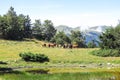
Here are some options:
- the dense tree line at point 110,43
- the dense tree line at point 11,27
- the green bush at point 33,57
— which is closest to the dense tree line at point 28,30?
the dense tree line at point 11,27

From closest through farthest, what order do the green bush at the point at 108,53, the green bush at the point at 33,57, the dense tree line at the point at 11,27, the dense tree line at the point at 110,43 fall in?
the green bush at the point at 33,57, the green bush at the point at 108,53, the dense tree line at the point at 110,43, the dense tree line at the point at 11,27

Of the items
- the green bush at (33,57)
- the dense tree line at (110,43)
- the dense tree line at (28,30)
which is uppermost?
the dense tree line at (28,30)

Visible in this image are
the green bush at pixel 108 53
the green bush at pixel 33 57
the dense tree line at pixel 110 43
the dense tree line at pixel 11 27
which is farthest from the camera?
the dense tree line at pixel 11 27

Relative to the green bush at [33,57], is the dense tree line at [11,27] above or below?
above

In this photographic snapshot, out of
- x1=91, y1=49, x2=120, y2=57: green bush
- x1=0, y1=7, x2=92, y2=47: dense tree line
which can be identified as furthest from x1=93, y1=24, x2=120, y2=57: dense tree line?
x1=0, y1=7, x2=92, y2=47: dense tree line

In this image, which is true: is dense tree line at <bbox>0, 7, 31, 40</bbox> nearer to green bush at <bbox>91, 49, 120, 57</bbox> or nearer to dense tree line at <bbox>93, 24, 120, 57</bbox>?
dense tree line at <bbox>93, 24, 120, 57</bbox>

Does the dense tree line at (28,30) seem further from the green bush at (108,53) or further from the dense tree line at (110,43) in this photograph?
the green bush at (108,53)

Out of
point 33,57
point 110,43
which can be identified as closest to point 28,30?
point 110,43

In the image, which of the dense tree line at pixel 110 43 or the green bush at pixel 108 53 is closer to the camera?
the green bush at pixel 108 53

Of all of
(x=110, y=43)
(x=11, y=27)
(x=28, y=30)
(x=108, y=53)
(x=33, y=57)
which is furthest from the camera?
(x=28, y=30)

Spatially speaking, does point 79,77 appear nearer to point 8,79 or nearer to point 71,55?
point 8,79

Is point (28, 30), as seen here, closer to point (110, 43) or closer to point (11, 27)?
point (11, 27)

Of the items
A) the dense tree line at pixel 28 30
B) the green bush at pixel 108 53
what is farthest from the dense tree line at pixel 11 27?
the green bush at pixel 108 53

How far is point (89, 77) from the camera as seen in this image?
45062 mm
